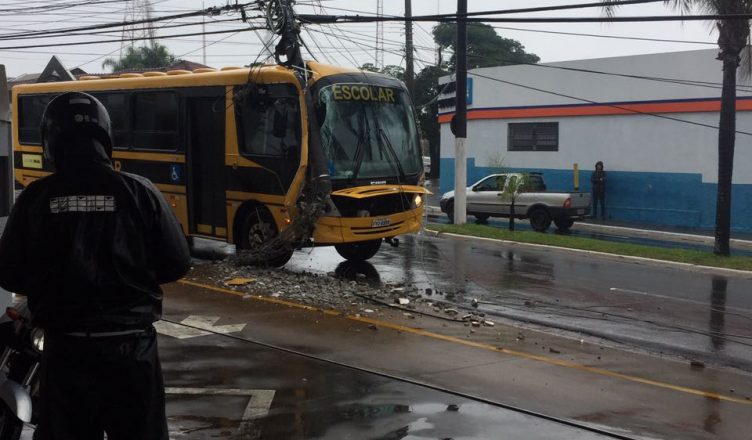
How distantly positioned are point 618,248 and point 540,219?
19.3 ft

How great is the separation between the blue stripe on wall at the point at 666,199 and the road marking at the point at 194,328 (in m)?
20.6

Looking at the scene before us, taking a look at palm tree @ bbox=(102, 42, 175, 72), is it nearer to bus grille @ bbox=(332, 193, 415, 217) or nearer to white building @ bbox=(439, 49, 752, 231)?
white building @ bbox=(439, 49, 752, 231)

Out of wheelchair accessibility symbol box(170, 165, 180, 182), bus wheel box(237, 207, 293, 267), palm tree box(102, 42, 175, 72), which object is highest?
palm tree box(102, 42, 175, 72)

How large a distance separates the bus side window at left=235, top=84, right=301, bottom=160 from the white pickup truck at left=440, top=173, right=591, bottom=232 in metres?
9.96

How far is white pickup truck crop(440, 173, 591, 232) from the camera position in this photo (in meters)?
22.8

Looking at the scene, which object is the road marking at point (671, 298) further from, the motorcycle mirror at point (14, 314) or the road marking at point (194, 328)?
the motorcycle mirror at point (14, 314)

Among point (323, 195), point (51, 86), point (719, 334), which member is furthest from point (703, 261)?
point (51, 86)

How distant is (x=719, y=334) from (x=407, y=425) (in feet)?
18.6

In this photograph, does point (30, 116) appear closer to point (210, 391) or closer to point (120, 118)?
point (120, 118)

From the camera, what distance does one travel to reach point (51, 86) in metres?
18.2

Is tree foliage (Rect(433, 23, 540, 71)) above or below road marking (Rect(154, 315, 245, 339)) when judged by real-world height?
above

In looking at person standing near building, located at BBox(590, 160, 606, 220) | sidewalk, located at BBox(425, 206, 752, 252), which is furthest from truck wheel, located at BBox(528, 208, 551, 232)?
person standing near building, located at BBox(590, 160, 606, 220)

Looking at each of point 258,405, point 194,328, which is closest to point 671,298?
point 194,328

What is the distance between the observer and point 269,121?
13.1m
